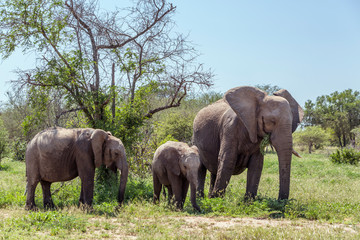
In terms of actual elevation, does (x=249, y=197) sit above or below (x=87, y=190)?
below

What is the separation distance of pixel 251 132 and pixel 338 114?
51.3 m

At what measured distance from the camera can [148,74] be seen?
45.4 ft

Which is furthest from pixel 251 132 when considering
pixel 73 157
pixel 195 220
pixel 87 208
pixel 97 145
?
pixel 73 157

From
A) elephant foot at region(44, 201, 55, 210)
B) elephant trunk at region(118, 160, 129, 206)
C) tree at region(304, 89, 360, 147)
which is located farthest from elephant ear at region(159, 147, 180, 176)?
tree at region(304, 89, 360, 147)

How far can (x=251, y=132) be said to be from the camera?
9875 mm

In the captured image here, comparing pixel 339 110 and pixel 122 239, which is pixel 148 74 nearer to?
pixel 122 239

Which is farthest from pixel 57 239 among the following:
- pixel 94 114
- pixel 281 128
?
pixel 94 114

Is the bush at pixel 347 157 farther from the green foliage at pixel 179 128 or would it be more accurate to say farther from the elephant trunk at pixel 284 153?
the elephant trunk at pixel 284 153

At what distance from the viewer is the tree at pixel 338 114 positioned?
5628 centimetres

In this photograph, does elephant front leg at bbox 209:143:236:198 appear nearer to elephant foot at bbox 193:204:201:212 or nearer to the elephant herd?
the elephant herd

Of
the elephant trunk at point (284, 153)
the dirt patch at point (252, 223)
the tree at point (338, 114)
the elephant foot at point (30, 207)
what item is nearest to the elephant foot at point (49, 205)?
the elephant foot at point (30, 207)

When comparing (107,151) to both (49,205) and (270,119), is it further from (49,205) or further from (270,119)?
(270,119)

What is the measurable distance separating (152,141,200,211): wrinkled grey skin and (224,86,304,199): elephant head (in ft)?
5.24

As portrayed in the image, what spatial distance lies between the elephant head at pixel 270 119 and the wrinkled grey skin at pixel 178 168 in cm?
160
